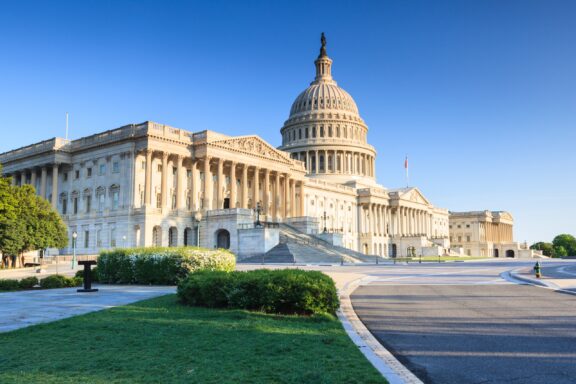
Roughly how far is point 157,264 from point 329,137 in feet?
391

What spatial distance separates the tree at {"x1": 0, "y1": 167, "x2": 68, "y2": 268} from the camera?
176 ft

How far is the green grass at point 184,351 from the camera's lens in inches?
331

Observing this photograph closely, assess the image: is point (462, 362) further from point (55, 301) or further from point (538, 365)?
point (55, 301)

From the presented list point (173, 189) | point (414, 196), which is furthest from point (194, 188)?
point (414, 196)

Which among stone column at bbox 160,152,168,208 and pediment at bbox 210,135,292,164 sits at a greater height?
pediment at bbox 210,135,292,164

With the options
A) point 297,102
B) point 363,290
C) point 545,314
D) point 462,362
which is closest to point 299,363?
point 462,362

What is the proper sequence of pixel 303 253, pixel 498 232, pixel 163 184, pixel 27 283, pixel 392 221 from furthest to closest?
pixel 498 232, pixel 392 221, pixel 163 184, pixel 303 253, pixel 27 283

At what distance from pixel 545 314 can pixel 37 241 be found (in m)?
54.6

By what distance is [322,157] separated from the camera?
143875mm

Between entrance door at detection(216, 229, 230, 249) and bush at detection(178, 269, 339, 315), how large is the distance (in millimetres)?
61593

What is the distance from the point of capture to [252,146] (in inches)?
3467

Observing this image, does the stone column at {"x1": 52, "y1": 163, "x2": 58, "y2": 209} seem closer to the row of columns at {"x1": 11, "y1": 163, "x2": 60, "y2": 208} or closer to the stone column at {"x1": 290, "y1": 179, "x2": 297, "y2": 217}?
the row of columns at {"x1": 11, "y1": 163, "x2": 60, "y2": 208}

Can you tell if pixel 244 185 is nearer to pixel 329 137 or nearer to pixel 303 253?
pixel 303 253

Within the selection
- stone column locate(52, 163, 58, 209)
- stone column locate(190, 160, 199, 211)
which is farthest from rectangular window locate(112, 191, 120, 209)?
stone column locate(52, 163, 58, 209)
